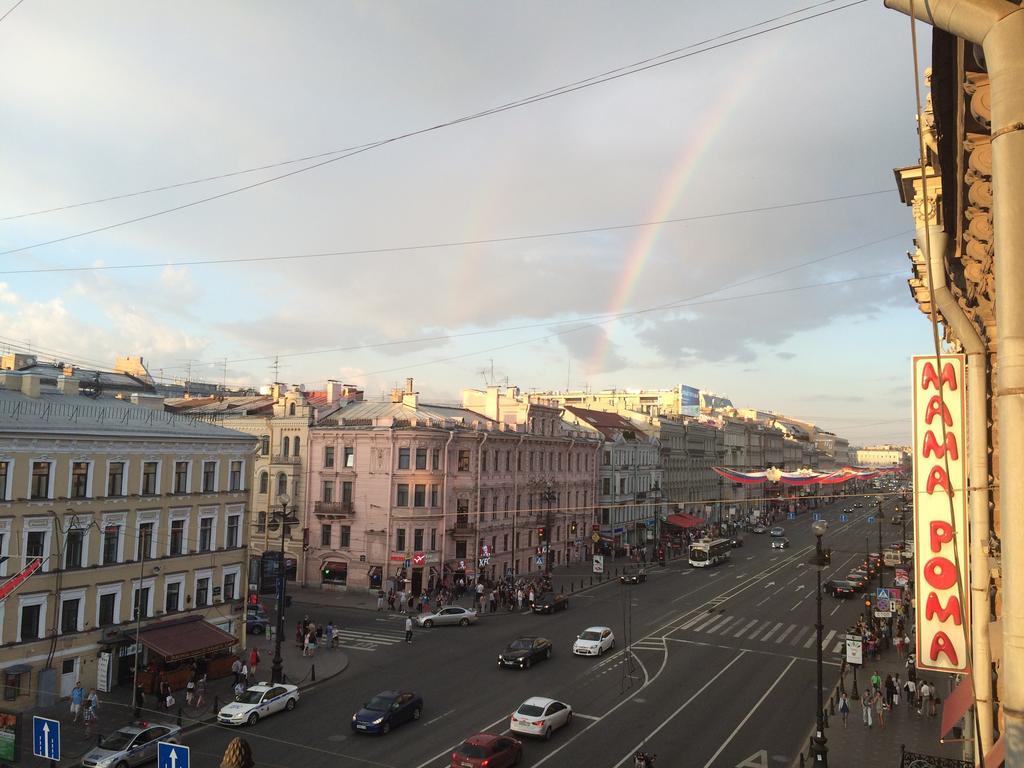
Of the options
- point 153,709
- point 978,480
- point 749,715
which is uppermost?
point 978,480

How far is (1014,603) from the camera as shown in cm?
350

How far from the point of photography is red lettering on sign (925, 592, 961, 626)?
43.7 feet

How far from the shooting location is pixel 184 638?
1235 inches

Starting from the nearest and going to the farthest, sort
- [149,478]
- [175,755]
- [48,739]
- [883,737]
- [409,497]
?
1. [175,755]
2. [48,739]
3. [883,737]
4. [149,478]
5. [409,497]

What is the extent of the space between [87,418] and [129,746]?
15.9 meters

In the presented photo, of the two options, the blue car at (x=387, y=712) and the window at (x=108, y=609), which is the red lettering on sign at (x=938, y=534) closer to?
the blue car at (x=387, y=712)

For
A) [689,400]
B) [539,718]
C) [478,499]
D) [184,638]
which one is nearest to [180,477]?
[184,638]

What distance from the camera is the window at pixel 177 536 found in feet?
112

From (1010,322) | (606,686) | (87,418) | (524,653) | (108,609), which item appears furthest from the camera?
(524,653)

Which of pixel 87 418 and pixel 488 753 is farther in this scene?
pixel 87 418

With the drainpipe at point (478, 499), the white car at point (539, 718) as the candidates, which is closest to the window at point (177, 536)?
the white car at point (539, 718)

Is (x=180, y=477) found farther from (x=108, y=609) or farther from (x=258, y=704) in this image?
(x=258, y=704)

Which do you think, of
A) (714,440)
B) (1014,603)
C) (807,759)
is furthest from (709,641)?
(714,440)

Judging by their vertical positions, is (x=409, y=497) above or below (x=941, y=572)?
below
